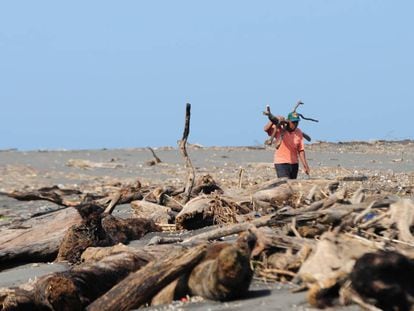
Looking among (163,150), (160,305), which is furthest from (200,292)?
(163,150)

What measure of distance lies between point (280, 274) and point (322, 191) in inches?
112

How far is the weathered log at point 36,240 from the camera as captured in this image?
10.2 metres

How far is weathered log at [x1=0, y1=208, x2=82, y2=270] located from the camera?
10.2 meters

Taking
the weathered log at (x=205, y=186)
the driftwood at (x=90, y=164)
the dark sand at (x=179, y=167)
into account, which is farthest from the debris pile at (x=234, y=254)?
the driftwood at (x=90, y=164)

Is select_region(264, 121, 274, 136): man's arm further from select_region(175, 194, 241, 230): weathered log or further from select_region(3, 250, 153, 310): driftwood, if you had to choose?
select_region(3, 250, 153, 310): driftwood

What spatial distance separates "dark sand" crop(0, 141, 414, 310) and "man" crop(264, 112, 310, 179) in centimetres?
254

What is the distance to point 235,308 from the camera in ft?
20.8

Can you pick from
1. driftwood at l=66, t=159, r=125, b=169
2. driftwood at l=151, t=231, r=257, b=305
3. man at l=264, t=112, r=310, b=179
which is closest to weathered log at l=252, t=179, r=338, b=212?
man at l=264, t=112, r=310, b=179

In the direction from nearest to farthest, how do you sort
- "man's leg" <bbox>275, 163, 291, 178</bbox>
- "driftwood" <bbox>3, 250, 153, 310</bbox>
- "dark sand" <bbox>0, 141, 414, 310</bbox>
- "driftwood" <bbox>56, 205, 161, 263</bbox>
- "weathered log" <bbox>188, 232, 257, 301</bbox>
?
1. "weathered log" <bbox>188, 232, 257, 301</bbox>
2. "driftwood" <bbox>3, 250, 153, 310</bbox>
3. "driftwood" <bbox>56, 205, 161, 263</bbox>
4. "man's leg" <bbox>275, 163, 291, 178</bbox>
5. "dark sand" <bbox>0, 141, 414, 310</bbox>

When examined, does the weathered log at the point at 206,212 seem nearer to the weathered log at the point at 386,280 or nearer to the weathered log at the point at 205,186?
the weathered log at the point at 205,186

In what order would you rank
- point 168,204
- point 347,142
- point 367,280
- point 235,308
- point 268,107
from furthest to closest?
point 347,142 → point 268,107 → point 168,204 → point 235,308 → point 367,280

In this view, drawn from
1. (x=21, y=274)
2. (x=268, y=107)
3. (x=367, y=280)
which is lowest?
(x=21, y=274)

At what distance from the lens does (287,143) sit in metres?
13.9

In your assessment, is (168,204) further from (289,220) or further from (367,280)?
(367,280)
